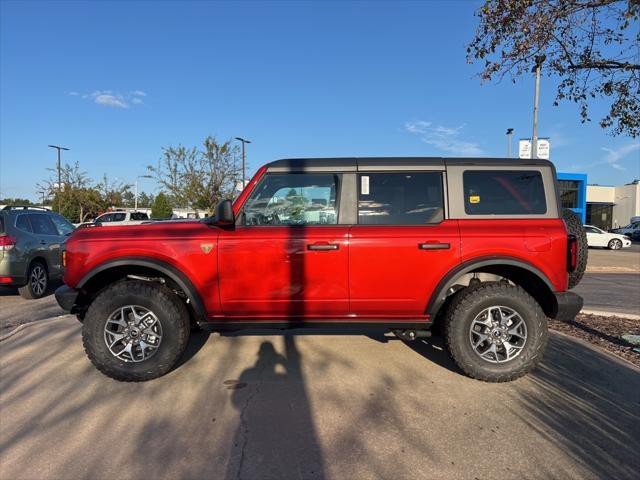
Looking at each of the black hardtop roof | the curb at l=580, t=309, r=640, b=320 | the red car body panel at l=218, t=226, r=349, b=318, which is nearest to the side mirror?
the red car body panel at l=218, t=226, r=349, b=318

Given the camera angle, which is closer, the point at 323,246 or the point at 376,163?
the point at 323,246

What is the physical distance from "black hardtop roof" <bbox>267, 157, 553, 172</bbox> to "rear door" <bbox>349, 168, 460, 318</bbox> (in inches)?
2.7

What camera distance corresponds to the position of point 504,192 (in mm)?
4109

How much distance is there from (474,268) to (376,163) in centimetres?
133

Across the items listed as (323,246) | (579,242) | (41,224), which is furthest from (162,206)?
(579,242)

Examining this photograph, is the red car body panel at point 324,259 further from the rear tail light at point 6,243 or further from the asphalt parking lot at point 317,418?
the rear tail light at point 6,243

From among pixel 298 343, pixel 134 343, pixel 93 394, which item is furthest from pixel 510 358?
pixel 93 394

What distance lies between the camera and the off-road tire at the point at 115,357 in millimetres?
3867

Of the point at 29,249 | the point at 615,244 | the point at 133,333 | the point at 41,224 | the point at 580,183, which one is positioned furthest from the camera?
the point at 580,183

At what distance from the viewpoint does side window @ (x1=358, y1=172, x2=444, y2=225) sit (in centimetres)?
403

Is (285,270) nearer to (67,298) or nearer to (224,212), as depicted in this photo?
(224,212)

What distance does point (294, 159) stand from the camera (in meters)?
4.16

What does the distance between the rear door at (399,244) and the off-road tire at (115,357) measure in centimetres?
167

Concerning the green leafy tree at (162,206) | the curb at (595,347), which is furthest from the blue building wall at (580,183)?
the green leafy tree at (162,206)
